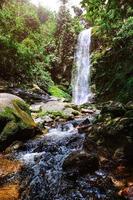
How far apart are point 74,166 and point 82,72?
20.7 m

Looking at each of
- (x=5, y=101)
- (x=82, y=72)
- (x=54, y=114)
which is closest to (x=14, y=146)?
(x=5, y=101)

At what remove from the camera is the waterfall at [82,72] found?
23.9 metres

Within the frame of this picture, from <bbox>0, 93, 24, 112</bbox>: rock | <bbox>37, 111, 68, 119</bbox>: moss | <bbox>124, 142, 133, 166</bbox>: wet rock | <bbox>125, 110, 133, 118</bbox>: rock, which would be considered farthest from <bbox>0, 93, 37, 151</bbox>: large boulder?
<bbox>124, 142, 133, 166</bbox>: wet rock

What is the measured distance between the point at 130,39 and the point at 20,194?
16171 mm

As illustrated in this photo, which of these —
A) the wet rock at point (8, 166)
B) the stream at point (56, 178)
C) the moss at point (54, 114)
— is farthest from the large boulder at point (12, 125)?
the moss at point (54, 114)

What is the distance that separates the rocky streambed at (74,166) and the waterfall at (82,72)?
47.6 feet

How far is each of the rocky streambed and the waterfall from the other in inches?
571

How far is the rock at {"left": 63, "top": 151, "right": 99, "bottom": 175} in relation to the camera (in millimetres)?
5340

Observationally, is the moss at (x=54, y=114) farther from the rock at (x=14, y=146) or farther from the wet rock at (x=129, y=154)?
the wet rock at (x=129, y=154)

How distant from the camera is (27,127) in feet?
28.9

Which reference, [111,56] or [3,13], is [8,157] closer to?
[3,13]

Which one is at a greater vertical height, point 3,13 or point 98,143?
point 3,13

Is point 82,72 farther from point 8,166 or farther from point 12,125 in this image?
point 8,166

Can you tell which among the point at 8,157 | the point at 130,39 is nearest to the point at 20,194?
the point at 8,157
